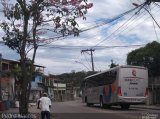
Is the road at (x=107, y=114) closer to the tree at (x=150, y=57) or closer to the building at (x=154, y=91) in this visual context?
the building at (x=154, y=91)

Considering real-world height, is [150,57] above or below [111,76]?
above

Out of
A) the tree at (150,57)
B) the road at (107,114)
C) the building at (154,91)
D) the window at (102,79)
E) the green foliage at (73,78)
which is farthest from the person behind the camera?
the green foliage at (73,78)

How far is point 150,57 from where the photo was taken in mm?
57031

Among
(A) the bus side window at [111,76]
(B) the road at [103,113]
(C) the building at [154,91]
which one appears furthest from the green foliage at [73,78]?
(B) the road at [103,113]

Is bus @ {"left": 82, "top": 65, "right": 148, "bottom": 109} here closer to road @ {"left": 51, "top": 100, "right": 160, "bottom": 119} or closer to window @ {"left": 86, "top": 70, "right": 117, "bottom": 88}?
window @ {"left": 86, "top": 70, "right": 117, "bottom": 88}

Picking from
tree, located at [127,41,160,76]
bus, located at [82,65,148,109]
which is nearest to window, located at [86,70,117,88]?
bus, located at [82,65,148,109]

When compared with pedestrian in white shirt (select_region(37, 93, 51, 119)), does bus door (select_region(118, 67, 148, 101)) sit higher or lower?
higher

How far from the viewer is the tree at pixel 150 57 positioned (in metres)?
56.6

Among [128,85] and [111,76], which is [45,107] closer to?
→ [128,85]

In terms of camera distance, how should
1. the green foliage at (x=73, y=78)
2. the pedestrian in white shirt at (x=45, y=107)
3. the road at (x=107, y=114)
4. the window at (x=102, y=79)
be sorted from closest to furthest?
the pedestrian in white shirt at (x=45, y=107), the road at (x=107, y=114), the window at (x=102, y=79), the green foliage at (x=73, y=78)

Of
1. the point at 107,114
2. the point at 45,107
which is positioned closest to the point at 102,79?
the point at 107,114

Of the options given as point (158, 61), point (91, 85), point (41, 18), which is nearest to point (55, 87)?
point (158, 61)

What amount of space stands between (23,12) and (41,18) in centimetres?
139

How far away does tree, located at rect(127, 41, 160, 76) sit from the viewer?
56625 millimetres
